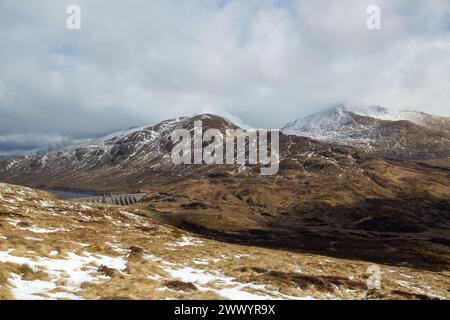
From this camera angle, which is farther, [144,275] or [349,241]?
[349,241]

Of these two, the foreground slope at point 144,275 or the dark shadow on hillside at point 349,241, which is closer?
the foreground slope at point 144,275

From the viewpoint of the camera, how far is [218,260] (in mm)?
31578

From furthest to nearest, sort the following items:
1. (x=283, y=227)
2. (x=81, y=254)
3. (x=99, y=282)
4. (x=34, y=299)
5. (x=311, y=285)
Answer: (x=283, y=227) → (x=81, y=254) → (x=311, y=285) → (x=99, y=282) → (x=34, y=299)

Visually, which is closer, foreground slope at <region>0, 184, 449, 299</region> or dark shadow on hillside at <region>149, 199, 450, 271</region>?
foreground slope at <region>0, 184, 449, 299</region>

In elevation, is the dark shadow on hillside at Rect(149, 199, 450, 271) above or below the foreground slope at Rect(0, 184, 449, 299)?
below

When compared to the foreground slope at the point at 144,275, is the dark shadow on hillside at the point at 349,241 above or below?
below

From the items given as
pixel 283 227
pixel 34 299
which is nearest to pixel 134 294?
pixel 34 299

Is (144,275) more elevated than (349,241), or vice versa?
(144,275)

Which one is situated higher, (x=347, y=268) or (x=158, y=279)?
(x=158, y=279)

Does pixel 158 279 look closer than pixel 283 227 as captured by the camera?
Yes

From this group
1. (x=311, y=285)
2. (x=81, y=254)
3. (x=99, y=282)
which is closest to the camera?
(x=99, y=282)
